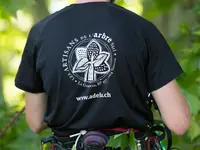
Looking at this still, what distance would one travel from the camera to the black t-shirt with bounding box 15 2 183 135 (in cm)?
282

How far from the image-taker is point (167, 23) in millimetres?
6469

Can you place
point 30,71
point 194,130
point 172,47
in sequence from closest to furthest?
point 30,71 < point 194,130 < point 172,47

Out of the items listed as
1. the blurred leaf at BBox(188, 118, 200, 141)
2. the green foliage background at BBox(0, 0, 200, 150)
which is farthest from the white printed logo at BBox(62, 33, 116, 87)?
the blurred leaf at BBox(188, 118, 200, 141)

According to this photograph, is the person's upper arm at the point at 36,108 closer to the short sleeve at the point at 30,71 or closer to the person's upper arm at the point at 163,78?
the short sleeve at the point at 30,71

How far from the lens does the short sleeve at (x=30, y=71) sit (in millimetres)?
2976

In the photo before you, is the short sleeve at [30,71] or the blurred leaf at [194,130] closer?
the short sleeve at [30,71]

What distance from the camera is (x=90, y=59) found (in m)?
2.84

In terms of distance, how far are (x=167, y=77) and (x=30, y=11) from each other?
398cm

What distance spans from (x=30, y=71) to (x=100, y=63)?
39 centimetres

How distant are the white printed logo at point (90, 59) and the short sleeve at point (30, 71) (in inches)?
8.3

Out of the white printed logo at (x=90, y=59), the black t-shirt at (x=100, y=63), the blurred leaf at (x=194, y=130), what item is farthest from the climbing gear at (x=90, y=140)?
the blurred leaf at (x=194, y=130)

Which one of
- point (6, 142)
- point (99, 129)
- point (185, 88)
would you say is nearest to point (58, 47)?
point (99, 129)

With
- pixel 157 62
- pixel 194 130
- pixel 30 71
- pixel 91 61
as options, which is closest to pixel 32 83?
pixel 30 71

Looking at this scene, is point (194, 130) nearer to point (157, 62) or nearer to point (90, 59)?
point (157, 62)
